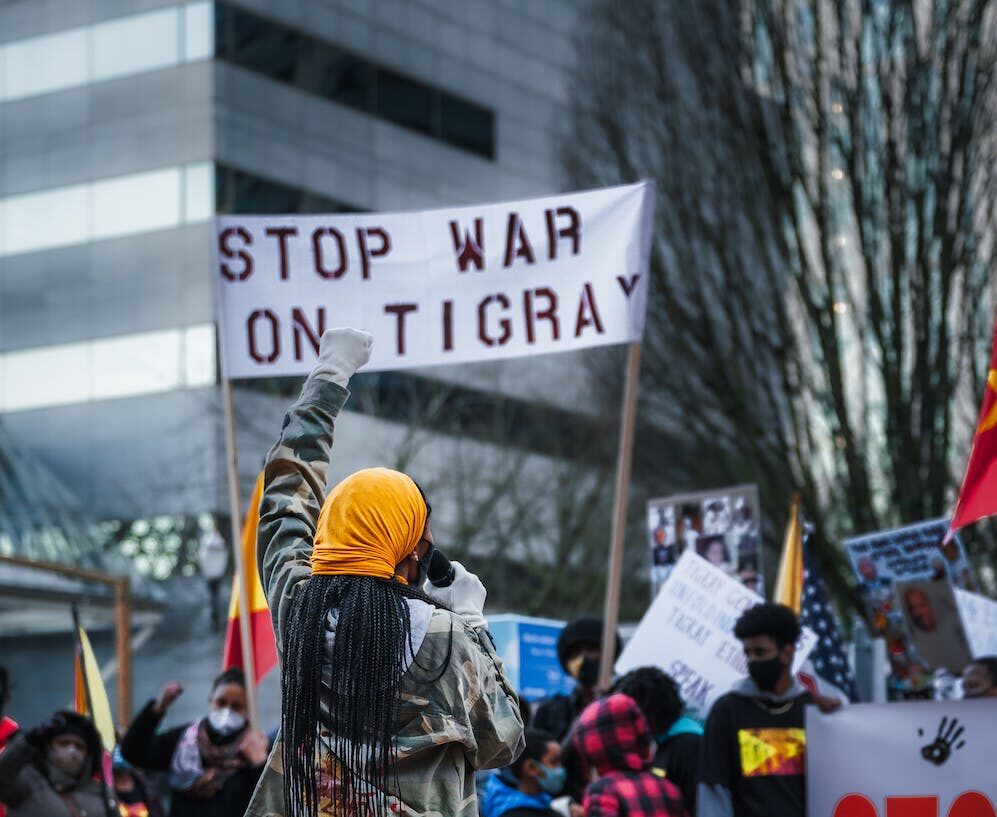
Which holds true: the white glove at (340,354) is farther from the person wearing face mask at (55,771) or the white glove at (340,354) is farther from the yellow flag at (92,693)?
the yellow flag at (92,693)

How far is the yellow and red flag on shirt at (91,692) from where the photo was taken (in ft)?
25.1

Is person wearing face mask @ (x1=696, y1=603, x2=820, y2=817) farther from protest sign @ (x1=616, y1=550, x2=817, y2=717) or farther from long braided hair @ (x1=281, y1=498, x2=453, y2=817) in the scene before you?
long braided hair @ (x1=281, y1=498, x2=453, y2=817)

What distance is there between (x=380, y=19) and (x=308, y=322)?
2802cm

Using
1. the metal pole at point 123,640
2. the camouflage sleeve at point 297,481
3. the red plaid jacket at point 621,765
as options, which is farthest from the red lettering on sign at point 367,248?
the metal pole at point 123,640

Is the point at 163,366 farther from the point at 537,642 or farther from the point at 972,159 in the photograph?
the point at 537,642

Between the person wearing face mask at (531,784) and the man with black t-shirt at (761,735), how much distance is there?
1.85 ft

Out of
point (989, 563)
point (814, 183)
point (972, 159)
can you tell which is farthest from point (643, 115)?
point (989, 563)

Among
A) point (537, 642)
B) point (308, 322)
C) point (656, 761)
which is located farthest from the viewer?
point (537, 642)

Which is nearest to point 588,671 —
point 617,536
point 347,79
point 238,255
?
point 617,536

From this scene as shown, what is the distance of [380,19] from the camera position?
3512 centimetres

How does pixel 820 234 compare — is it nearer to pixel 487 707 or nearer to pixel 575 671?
pixel 575 671

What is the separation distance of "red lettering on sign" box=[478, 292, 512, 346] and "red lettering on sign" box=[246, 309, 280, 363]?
0.96 metres

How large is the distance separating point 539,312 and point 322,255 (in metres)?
1.07

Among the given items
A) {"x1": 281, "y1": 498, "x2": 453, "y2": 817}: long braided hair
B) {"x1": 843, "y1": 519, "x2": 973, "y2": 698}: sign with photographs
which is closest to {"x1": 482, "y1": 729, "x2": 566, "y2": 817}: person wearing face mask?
{"x1": 281, "y1": 498, "x2": 453, "y2": 817}: long braided hair
